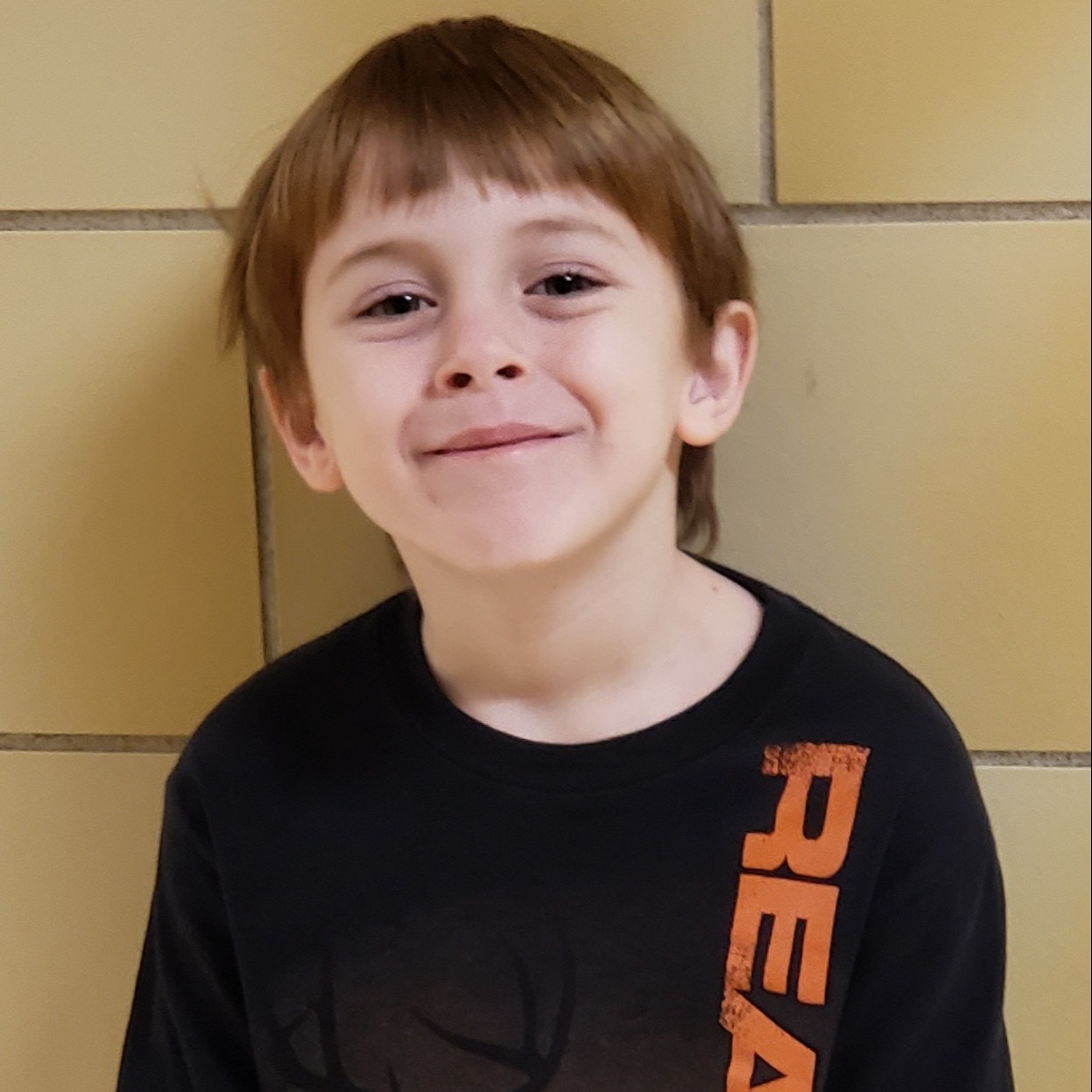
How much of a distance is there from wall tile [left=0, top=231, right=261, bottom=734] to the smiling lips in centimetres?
24

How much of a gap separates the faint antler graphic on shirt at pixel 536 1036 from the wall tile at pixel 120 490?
0.95 ft

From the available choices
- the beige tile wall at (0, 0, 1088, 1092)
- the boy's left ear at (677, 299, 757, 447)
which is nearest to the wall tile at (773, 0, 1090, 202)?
the beige tile wall at (0, 0, 1088, 1092)

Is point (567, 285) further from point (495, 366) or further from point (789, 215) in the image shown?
point (789, 215)

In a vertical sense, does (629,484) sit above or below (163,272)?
below

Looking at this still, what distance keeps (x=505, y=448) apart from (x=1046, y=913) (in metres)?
0.48

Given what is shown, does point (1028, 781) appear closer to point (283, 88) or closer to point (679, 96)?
point (679, 96)

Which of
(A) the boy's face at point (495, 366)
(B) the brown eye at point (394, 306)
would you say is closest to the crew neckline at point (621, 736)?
(A) the boy's face at point (495, 366)

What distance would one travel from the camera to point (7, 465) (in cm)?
83

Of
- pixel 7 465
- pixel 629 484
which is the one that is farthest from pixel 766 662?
pixel 7 465

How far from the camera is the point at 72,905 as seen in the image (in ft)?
2.88

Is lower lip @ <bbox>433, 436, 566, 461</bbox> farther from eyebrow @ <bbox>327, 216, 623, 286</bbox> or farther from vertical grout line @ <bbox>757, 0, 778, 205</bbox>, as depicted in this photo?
vertical grout line @ <bbox>757, 0, 778, 205</bbox>

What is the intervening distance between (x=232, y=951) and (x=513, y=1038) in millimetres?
178

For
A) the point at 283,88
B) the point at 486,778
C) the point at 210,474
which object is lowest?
the point at 486,778

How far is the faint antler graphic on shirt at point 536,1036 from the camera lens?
68 cm
